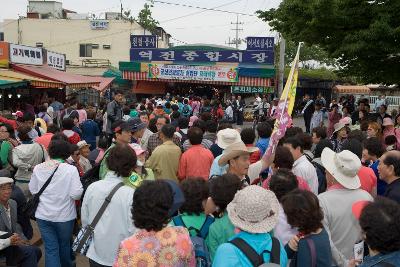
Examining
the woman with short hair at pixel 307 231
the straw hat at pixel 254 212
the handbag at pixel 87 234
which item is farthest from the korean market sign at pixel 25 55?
the straw hat at pixel 254 212

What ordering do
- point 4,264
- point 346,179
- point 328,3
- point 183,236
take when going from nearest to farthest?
point 183,236, point 346,179, point 4,264, point 328,3

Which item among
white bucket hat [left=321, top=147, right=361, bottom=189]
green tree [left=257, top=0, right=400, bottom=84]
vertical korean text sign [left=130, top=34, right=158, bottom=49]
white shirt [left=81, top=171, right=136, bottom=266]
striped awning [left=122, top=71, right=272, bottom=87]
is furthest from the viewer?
vertical korean text sign [left=130, top=34, right=158, bottom=49]

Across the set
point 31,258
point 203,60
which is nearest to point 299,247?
point 31,258

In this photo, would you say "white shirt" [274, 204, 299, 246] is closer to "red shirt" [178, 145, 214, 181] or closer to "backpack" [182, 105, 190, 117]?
"red shirt" [178, 145, 214, 181]

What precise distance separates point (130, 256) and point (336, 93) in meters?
33.7

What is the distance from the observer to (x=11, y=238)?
14.8 ft

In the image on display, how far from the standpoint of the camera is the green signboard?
26644 millimetres

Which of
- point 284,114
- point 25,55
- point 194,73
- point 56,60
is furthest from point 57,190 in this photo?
point 194,73

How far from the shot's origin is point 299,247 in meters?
3.02

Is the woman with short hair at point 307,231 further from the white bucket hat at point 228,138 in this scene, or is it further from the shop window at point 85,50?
the shop window at point 85,50

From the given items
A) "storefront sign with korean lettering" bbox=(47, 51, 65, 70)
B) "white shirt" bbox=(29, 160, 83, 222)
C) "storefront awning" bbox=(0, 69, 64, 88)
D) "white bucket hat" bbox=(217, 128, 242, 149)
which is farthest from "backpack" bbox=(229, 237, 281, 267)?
"storefront sign with korean lettering" bbox=(47, 51, 65, 70)

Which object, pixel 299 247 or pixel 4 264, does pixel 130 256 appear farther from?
pixel 4 264

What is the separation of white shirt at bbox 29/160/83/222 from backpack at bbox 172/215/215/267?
5.84 feet

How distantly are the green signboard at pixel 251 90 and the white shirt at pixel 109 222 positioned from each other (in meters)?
23.4
